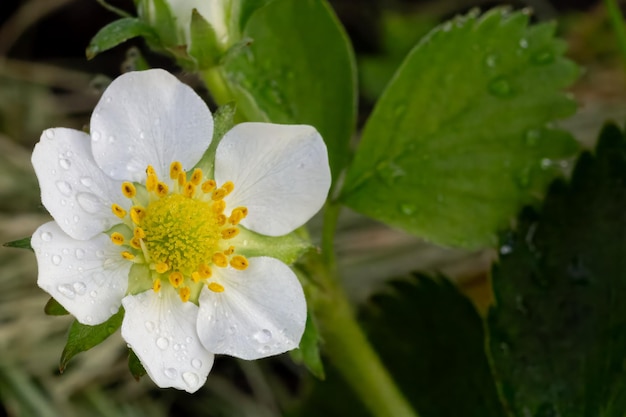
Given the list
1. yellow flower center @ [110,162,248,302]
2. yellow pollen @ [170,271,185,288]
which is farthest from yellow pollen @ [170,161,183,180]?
yellow pollen @ [170,271,185,288]

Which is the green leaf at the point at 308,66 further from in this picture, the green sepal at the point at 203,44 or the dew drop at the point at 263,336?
the dew drop at the point at 263,336

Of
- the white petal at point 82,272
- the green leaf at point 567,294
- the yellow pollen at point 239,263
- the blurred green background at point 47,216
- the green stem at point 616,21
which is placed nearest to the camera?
the white petal at point 82,272

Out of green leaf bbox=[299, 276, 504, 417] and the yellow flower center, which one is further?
green leaf bbox=[299, 276, 504, 417]

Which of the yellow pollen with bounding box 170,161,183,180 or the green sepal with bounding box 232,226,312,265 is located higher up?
the yellow pollen with bounding box 170,161,183,180

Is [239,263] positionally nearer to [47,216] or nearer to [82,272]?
[82,272]

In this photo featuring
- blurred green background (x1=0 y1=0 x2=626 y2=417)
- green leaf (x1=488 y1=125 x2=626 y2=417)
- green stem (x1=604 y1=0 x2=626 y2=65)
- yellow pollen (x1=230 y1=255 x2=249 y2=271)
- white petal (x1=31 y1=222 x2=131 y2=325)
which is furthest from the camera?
blurred green background (x1=0 y1=0 x2=626 y2=417)

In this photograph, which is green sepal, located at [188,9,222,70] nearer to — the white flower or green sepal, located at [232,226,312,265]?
the white flower

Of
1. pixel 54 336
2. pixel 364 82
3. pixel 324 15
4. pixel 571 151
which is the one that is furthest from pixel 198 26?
pixel 364 82

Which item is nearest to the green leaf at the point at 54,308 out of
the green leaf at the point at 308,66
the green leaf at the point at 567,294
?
the green leaf at the point at 308,66
